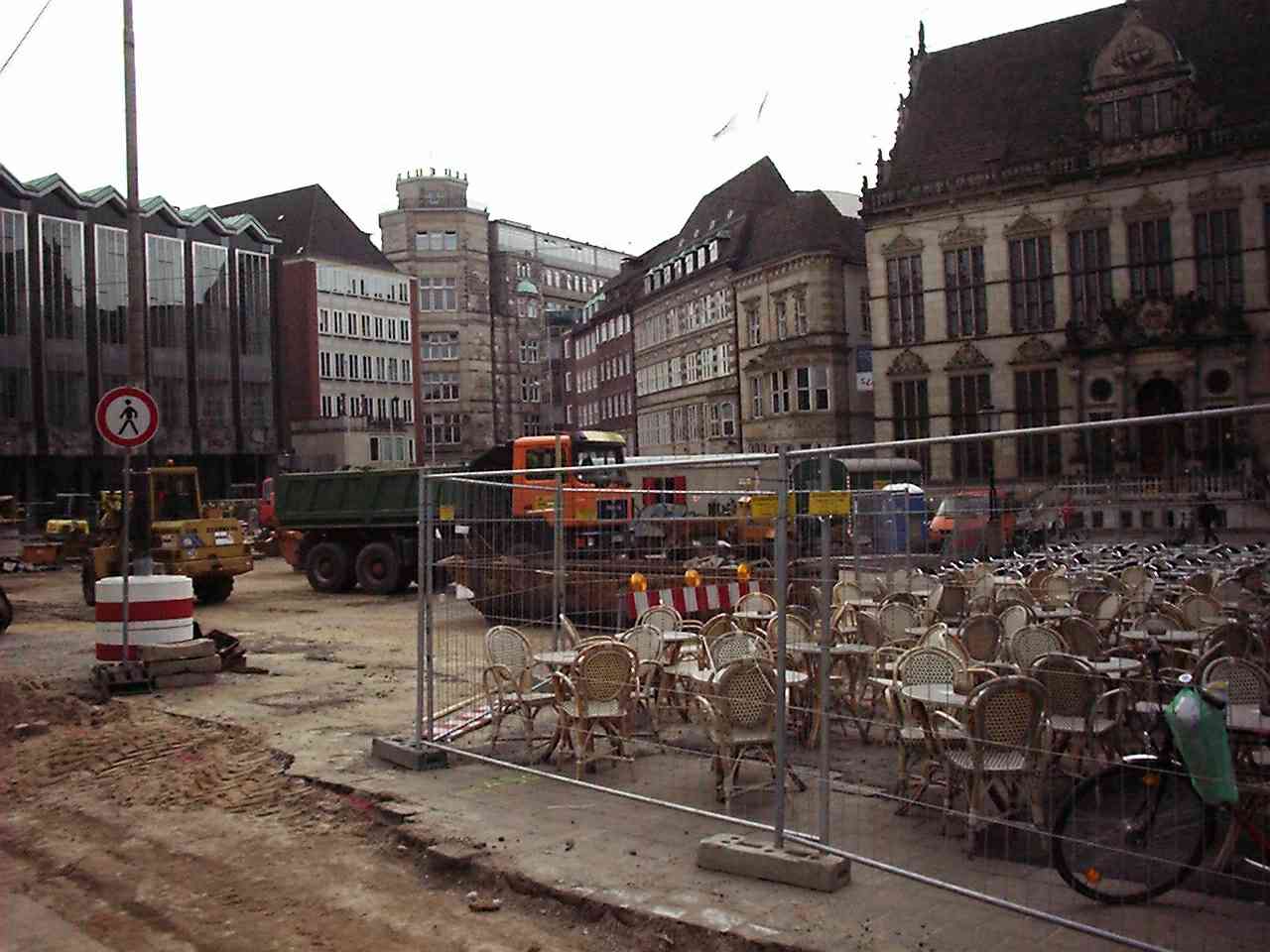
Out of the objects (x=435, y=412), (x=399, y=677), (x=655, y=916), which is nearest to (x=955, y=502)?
(x=655, y=916)

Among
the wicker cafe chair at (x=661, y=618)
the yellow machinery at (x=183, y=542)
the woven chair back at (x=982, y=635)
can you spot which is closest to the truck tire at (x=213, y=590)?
the yellow machinery at (x=183, y=542)

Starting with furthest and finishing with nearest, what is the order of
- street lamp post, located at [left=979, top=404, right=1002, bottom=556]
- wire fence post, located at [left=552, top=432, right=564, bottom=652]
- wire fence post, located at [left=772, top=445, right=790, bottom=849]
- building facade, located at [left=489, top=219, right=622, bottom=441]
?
building facade, located at [left=489, top=219, right=622, bottom=441], wire fence post, located at [left=552, top=432, right=564, bottom=652], street lamp post, located at [left=979, top=404, right=1002, bottom=556], wire fence post, located at [left=772, top=445, right=790, bottom=849]

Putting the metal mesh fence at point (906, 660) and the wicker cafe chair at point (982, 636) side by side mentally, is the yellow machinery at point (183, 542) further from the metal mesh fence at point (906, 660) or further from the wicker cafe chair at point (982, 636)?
the wicker cafe chair at point (982, 636)

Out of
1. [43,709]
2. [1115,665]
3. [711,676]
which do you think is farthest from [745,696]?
[43,709]

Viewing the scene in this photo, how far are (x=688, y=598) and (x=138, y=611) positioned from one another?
6.62 meters

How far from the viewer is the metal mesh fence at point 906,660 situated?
5.08m

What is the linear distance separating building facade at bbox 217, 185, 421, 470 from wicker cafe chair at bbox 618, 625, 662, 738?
6086cm

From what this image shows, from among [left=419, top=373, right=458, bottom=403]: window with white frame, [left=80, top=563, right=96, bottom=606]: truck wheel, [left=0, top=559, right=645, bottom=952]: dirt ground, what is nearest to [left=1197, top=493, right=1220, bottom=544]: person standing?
[left=0, top=559, right=645, bottom=952]: dirt ground

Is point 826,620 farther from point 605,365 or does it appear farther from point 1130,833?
point 605,365

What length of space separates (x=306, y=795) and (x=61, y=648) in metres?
10.5

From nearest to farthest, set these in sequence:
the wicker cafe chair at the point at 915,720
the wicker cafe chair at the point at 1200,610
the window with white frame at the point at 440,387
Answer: the wicker cafe chair at the point at 915,720
the wicker cafe chair at the point at 1200,610
the window with white frame at the point at 440,387

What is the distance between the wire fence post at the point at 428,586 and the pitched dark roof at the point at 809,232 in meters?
45.4

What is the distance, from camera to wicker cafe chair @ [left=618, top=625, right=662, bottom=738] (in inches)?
351

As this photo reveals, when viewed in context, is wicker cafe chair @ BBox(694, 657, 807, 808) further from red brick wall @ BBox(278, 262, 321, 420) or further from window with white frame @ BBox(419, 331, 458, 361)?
window with white frame @ BBox(419, 331, 458, 361)
